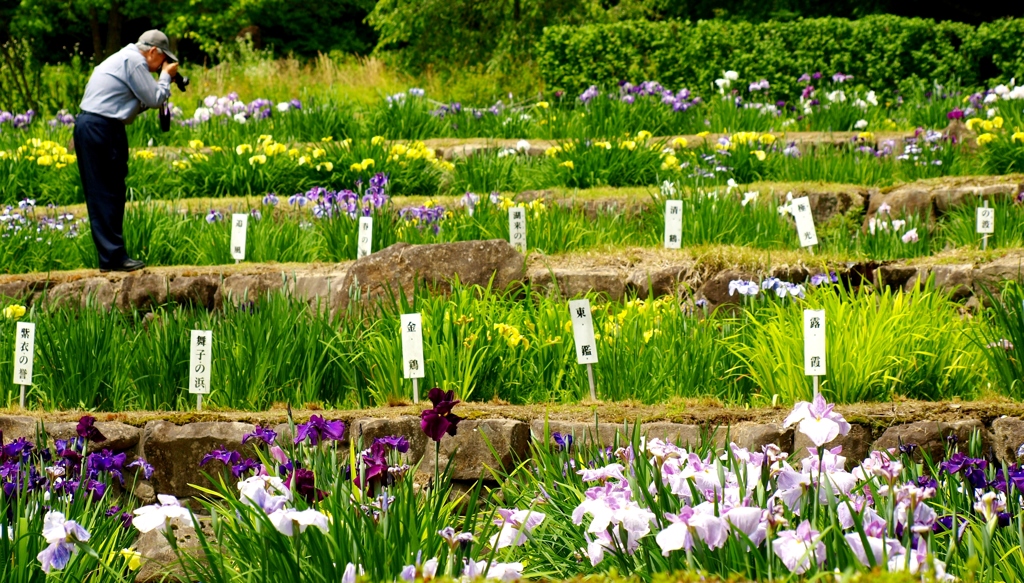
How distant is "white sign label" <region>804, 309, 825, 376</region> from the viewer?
3525 mm

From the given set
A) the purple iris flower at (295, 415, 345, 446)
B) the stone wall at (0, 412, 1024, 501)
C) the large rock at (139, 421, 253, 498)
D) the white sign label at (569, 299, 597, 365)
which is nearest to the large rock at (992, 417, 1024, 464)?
the stone wall at (0, 412, 1024, 501)

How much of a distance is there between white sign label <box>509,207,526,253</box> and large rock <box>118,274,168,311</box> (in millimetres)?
1837

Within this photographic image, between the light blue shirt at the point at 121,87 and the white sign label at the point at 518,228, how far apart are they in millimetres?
2077

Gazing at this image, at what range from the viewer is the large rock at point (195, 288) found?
5.76 metres

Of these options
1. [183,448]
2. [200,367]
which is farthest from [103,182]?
[183,448]

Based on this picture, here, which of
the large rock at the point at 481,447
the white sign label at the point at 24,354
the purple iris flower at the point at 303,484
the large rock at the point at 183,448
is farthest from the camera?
the white sign label at the point at 24,354

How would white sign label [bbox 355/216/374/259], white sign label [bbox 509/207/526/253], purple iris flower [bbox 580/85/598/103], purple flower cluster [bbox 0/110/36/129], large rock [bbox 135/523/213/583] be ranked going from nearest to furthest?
large rock [bbox 135/523/213/583] < white sign label [bbox 509/207/526/253] < white sign label [bbox 355/216/374/259] < purple flower cluster [bbox 0/110/36/129] < purple iris flower [bbox 580/85/598/103]

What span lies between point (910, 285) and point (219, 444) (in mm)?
3297

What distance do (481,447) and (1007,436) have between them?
67.0 inches

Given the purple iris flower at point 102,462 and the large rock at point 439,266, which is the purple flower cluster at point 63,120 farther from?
the purple iris flower at point 102,462

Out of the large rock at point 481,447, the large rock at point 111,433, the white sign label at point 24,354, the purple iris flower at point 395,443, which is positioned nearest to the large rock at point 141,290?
the white sign label at point 24,354

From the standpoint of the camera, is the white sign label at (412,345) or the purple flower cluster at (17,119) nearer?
the white sign label at (412,345)

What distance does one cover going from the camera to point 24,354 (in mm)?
4070

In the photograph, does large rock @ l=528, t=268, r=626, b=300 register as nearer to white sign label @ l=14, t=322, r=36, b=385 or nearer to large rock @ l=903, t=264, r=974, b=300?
large rock @ l=903, t=264, r=974, b=300
